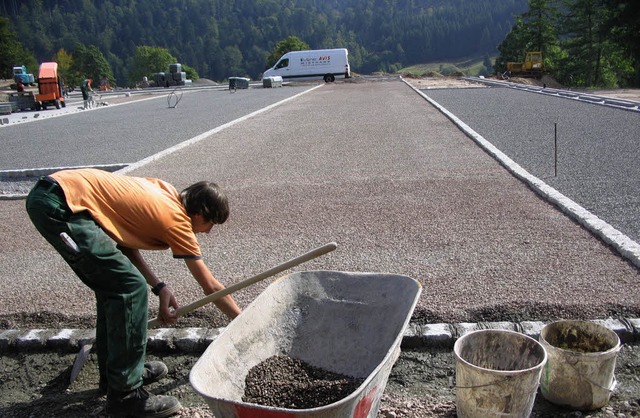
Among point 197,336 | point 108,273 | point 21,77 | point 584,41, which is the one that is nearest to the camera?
point 108,273

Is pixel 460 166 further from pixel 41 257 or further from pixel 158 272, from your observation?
pixel 41 257

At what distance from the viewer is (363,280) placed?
9.64 feet

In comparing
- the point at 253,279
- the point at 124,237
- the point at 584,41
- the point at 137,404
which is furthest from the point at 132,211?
the point at 584,41

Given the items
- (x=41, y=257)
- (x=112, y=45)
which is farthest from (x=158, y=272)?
(x=112, y=45)

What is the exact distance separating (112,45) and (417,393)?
151 metres

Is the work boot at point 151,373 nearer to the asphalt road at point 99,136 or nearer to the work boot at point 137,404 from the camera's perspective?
the work boot at point 137,404

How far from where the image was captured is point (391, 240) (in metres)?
5.07

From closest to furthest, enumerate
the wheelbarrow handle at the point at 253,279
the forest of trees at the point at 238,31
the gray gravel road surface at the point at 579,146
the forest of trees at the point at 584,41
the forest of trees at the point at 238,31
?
the wheelbarrow handle at the point at 253,279
the gray gravel road surface at the point at 579,146
the forest of trees at the point at 584,41
the forest of trees at the point at 238,31
the forest of trees at the point at 238,31

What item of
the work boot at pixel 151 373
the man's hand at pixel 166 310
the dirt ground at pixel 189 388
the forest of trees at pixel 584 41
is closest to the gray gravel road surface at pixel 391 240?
the dirt ground at pixel 189 388

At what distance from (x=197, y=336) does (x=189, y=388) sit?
1.40 ft

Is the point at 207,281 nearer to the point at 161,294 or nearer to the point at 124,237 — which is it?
the point at 161,294

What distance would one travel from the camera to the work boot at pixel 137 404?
2.75 meters

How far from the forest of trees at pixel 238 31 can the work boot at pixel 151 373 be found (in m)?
129

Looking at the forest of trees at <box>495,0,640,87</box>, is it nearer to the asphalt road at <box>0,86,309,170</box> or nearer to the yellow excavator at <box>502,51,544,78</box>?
the yellow excavator at <box>502,51,544,78</box>
